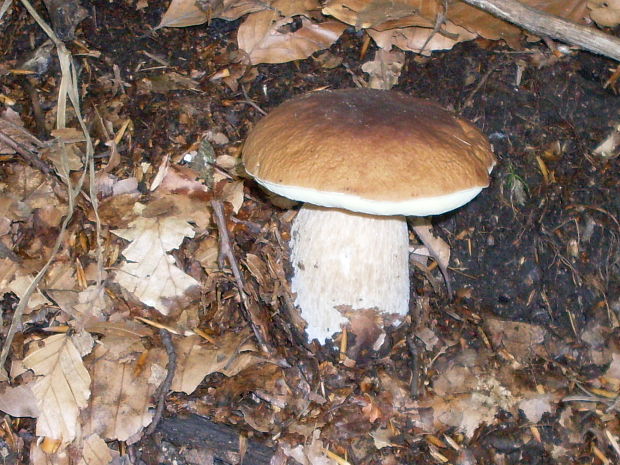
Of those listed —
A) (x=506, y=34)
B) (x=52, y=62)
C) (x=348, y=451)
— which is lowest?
(x=348, y=451)

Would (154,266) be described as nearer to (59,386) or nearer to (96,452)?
(59,386)

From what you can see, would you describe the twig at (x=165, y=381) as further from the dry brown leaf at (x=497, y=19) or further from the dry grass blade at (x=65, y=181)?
the dry brown leaf at (x=497, y=19)

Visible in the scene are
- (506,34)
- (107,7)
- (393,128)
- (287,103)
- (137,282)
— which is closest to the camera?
(393,128)

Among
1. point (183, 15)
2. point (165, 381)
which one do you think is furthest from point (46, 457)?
point (183, 15)

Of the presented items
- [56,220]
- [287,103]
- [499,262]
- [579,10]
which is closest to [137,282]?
[56,220]

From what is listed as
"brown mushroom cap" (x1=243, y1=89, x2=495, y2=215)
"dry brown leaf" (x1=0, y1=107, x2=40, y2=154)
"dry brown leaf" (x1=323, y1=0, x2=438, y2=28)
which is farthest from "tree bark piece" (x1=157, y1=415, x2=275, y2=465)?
"dry brown leaf" (x1=323, y1=0, x2=438, y2=28)

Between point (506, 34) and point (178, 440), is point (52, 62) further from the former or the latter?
point (506, 34)
